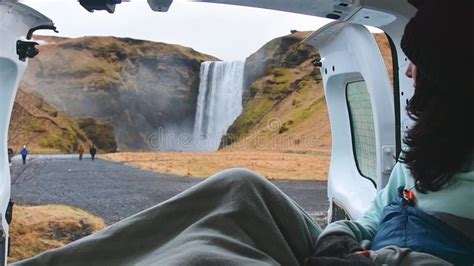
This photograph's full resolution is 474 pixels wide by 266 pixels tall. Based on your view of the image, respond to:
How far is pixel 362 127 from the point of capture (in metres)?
2.07

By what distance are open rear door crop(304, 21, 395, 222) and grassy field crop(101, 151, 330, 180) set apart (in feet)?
0.54

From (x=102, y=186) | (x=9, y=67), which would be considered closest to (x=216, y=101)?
(x=102, y=186)

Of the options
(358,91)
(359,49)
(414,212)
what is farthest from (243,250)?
(358,91)

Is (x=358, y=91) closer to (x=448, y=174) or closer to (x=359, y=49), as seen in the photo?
(x=359, y=49)

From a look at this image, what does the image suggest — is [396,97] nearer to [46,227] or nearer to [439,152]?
[439,152]

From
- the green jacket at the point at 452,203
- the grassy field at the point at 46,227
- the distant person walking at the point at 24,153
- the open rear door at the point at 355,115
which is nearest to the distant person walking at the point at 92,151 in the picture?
the grassy field at the point at 46,227

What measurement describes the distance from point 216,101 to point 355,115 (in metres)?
1.55

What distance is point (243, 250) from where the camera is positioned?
29.0 inches

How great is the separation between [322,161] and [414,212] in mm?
1607

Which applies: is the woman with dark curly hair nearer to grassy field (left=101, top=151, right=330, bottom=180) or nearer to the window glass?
the window glass

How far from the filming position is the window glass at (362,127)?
1943 mm

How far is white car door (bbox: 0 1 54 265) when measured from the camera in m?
1.62

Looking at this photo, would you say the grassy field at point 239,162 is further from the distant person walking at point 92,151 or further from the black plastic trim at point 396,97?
the black plastic trim at point 396,97

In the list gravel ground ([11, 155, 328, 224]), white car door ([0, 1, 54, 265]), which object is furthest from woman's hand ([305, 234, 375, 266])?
gravel ground ([11, 155, 328, 224])
